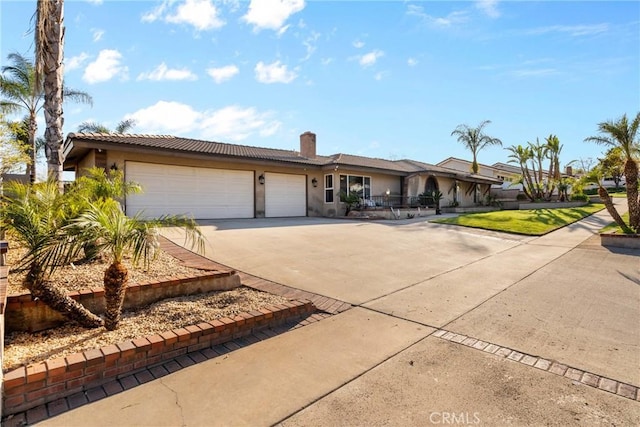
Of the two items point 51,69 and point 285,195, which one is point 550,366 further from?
point 285,195

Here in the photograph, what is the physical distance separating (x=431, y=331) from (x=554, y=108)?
1588 cm

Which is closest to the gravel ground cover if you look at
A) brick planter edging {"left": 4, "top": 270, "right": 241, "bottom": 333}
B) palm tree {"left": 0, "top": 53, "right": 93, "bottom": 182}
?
brick planter edging {"left": 4, "top": 270, "right": 241, "bottom": 333}

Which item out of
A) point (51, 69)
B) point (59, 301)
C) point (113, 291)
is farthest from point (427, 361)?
point (51, 69)

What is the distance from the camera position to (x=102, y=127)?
24.9 meters

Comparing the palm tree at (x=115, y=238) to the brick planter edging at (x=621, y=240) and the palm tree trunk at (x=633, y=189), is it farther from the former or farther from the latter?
the palm tree trunk at (x=633, y=189)

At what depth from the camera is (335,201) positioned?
18812 millimetres

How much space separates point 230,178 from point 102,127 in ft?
53.1

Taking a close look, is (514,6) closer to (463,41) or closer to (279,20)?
(463,41)

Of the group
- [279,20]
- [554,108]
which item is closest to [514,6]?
[279,20]

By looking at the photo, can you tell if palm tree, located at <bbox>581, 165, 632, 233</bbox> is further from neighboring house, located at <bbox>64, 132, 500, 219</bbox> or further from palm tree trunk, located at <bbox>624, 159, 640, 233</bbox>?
neighboring house, located at <bbox>64, 132, 500, 219</bbox>

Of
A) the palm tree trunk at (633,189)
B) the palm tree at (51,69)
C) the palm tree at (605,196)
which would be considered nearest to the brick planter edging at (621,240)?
the palm tree at (605,196)

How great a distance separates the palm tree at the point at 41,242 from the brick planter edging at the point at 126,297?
163 mm

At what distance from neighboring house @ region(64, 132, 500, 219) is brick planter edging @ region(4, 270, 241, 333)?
8.62m

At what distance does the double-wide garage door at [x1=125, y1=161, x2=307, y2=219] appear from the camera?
43.6ft
